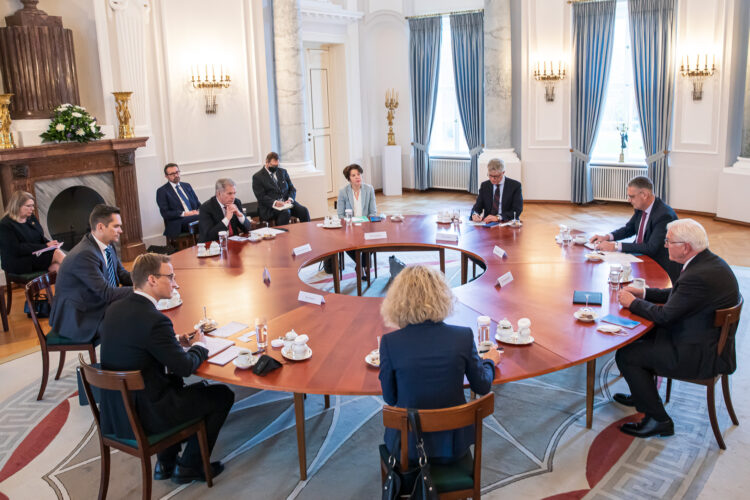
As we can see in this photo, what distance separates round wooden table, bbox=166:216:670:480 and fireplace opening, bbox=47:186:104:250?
322 centimetres

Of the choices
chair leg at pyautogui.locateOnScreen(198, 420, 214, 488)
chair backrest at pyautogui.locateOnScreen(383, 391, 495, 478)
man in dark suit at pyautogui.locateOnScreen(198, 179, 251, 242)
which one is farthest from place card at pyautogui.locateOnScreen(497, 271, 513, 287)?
man in dark suit at pyautogui.locateOnScreen(198, 179, 251, 242)

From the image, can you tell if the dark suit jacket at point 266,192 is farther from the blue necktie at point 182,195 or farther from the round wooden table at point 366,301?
the round wooden table at point 366,301

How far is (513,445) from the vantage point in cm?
396

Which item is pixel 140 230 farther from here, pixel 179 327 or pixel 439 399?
pixel 439 399

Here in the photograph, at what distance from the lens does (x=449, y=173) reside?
12.8 m

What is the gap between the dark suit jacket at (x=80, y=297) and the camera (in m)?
4.58

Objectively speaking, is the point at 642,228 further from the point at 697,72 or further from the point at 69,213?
the point at 69,213

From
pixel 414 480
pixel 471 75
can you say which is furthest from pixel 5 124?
pixel 471 75

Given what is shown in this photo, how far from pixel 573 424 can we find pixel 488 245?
6.10ft

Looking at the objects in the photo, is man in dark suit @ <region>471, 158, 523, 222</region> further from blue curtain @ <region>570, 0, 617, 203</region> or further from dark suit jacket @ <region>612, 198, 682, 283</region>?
blue curtain @ <region>570, 0, 617, 203</region>

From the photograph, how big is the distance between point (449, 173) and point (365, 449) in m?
9.24

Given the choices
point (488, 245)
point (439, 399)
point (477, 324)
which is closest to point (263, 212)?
point (488, 245)

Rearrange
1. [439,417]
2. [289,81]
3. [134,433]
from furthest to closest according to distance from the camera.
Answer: [289,81] → [134,433] → [439,417]

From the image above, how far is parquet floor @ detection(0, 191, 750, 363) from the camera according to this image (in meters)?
6.05
